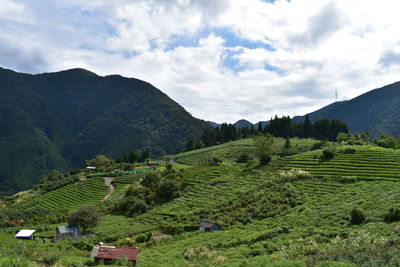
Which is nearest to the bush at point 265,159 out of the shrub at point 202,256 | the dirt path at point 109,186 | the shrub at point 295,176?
the shrub at point 295,176

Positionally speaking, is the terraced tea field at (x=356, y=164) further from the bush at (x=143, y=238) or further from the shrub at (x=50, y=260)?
the shrub at (x=50, y=260)

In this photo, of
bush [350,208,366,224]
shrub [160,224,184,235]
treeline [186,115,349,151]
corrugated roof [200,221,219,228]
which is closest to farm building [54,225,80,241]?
shrub [160,224,184,235]

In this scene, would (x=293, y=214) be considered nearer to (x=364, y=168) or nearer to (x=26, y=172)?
(x=364, y=168)

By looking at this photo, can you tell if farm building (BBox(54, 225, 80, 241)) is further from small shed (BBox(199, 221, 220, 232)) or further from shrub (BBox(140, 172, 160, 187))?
shrub (BBox(140, 172, 160, 187))

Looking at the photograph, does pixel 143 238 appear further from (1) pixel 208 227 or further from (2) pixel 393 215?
(2) pixel 393 215

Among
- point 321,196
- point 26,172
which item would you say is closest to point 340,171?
point 321,196

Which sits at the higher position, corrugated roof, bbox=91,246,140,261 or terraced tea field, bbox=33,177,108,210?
corrugated roof, bbox=91,246,140,261

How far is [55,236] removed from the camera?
45125 mm

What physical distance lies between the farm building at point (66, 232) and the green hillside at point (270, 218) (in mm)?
3496

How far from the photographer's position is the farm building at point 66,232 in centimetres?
4506

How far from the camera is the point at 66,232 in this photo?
46156mm

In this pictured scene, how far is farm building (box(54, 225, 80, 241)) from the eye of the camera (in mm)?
45062

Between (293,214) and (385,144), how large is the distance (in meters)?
72.8

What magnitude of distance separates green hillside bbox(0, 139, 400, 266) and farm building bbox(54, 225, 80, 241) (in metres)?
3.50
